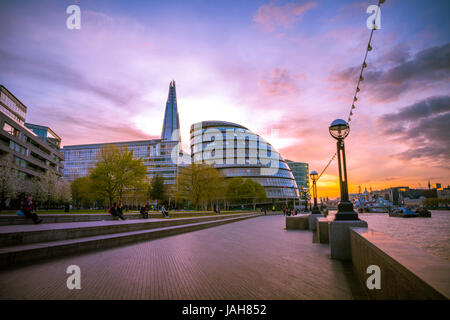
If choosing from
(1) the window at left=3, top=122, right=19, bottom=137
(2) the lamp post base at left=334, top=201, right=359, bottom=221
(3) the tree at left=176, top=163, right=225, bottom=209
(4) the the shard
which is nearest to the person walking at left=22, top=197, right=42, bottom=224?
(2) the lamp post base at left=334, top=201, right=359, bottom=221

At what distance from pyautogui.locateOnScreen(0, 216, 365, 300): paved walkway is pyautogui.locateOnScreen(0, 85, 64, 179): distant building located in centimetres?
5098

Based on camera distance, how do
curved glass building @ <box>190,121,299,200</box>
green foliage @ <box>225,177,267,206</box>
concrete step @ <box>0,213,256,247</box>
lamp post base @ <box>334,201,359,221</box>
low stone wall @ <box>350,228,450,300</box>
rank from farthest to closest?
1. curved glass building @ <box>190,121,299,200</box>
2. green foliage @ <box>225,177,267,206</box>
3. concrete step @ <box>0,213,256,247</box>
4. lamp post base @ <box>334,201,359,221</box>
5. low stone wall @ <box>350,228,450,300</box>

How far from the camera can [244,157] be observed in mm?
88500

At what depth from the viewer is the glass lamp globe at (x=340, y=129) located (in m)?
8.56

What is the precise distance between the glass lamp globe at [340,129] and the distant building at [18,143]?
2150 inches

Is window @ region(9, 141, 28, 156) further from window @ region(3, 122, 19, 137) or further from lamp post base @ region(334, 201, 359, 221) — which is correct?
lamp post base @ region(334, 201, 359, 221)

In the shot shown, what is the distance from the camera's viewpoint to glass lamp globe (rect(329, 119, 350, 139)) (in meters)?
8.56

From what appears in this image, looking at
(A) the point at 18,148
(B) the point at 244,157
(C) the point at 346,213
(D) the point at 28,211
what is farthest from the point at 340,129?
(B) the point at 244,157

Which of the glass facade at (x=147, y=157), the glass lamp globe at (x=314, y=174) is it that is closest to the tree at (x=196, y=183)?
the glass lamp globe at (x=314, y=174)

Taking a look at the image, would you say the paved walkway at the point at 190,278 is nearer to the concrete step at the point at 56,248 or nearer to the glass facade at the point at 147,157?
the concrete step at the point at 56,248
